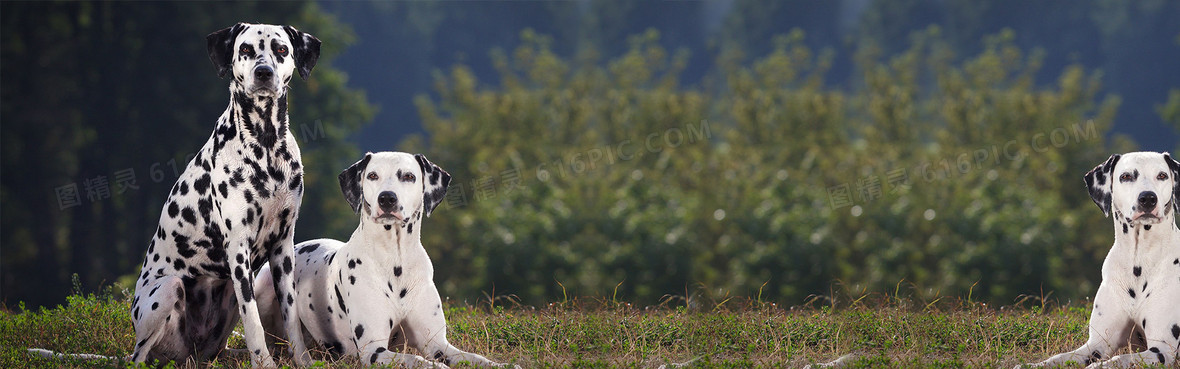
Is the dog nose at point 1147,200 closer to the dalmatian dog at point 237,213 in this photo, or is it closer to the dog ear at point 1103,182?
the dog ear at point 1103,182

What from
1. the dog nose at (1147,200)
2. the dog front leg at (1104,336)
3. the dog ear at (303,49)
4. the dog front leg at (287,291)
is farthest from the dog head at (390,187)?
the dog nose at (1147,200)

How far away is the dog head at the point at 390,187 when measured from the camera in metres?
7.46

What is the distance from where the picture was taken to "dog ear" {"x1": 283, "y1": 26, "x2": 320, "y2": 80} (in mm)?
7961

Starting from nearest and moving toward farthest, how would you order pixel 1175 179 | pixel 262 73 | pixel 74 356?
1. pixel 1175 179
2. pixel 262 73
3. pixel 74 356

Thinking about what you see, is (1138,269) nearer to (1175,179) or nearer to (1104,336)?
(1104,336)

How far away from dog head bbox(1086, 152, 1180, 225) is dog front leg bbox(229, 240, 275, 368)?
6.80 meters

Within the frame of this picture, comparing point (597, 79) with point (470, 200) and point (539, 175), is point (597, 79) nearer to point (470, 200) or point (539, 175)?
point (539, 175)

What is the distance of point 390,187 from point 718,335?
361 cm

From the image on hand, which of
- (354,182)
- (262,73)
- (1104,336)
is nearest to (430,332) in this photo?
(354,182)

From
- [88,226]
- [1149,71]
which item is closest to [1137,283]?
[88,226]

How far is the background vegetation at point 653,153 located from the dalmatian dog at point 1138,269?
2912 millimetres

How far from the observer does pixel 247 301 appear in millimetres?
7594

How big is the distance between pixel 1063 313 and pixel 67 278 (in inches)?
914

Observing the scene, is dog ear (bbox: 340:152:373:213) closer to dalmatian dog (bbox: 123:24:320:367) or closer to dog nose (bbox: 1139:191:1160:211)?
dalmatian dog (bbox: 123:24:320:367)
